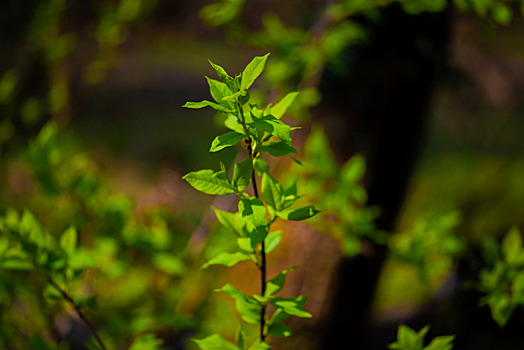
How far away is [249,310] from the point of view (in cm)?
43

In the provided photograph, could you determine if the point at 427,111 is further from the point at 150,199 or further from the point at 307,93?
the point at 150,199

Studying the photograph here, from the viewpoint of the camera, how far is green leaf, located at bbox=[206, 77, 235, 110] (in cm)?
33

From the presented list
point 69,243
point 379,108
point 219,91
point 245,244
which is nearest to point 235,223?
point 245,244

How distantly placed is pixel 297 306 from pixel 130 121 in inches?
167

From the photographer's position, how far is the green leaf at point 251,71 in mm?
318

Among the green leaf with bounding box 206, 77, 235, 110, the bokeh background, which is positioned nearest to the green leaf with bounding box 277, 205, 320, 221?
the green leaf with bounding box 206, 77, 235, 110

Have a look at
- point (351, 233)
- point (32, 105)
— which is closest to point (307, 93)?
point (351, 233)

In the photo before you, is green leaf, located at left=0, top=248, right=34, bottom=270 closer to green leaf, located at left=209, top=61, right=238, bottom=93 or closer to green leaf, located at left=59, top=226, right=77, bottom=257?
green leaf, located at left=59, top=226, right=77, bottom=257

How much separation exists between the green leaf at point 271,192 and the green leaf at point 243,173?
0.14 ft

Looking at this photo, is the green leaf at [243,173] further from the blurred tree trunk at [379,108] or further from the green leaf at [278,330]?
the blurred tree trunk at [379,108]

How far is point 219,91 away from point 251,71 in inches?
1.4

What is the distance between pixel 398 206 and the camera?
1.00 metres

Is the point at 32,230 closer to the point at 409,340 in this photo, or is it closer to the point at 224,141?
the point at 224,141

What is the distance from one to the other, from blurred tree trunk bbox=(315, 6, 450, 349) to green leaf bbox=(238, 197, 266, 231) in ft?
1.97
